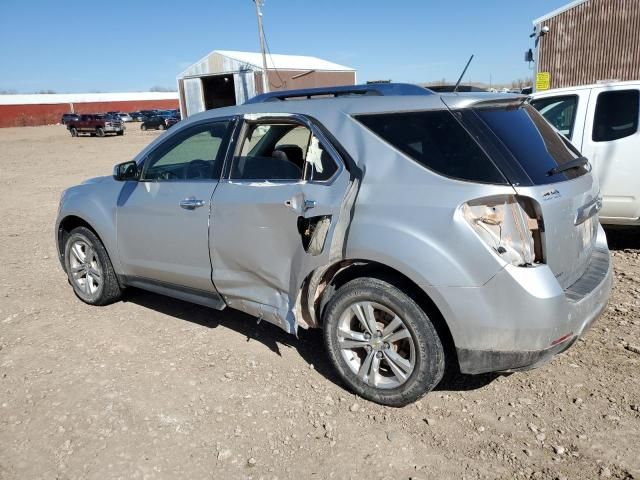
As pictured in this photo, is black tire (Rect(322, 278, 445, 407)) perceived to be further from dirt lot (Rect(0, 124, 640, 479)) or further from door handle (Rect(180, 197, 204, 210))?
door handle (Rect(180, 197, 204, 210))

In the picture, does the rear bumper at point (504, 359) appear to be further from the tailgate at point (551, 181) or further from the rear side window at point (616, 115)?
the rear side window at point (616, 115)

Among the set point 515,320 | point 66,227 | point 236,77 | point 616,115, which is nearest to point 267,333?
point 515,320

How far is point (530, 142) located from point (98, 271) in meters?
3.73

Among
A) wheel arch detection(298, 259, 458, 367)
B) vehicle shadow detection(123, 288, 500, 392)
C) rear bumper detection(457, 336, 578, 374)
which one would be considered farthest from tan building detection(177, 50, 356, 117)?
rear bumper detection(457, 336, 578, 374)

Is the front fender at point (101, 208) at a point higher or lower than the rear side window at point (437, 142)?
lower

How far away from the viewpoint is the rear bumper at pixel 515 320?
259 cm

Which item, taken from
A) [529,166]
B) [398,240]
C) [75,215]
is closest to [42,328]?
[75,215]

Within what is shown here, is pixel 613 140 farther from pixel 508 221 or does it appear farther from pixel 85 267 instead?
pixel 85 267

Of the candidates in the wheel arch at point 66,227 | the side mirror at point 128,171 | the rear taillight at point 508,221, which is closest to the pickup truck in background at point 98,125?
the wheel arch at point 66,227

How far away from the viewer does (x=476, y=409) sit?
310cm

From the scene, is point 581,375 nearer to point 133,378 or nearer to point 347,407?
point 347,407

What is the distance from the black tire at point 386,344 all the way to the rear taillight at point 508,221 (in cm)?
55

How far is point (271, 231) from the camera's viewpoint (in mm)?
3377

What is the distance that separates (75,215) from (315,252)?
108 inches
